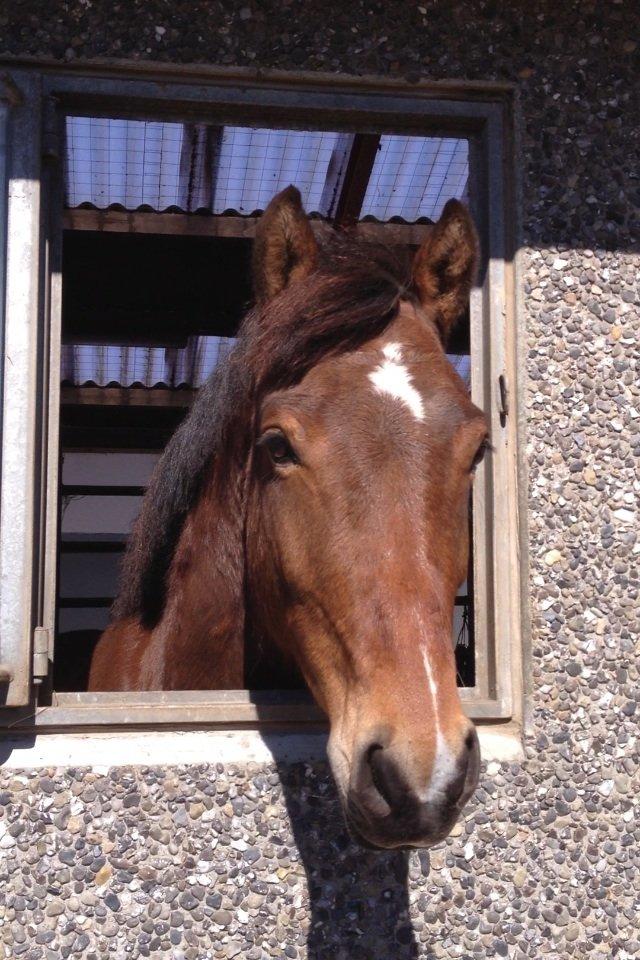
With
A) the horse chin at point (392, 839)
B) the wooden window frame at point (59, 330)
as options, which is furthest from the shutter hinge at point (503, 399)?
the horse chin at point (392, 839)

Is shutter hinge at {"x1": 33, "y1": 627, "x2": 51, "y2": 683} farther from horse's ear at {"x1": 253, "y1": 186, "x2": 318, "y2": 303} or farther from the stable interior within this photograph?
horse's ear at {"x1": 253, "y1": 186, "x2": 318, "y2": 303}

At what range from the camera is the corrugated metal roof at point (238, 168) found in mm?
3674

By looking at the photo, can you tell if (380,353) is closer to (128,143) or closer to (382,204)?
(128,143)

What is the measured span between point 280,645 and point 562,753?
0.84m

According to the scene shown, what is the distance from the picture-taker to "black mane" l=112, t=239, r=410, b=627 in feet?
7.39

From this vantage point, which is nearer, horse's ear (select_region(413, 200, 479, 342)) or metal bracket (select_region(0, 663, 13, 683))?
metal bracket (select_region(0, 663, 13, 683))

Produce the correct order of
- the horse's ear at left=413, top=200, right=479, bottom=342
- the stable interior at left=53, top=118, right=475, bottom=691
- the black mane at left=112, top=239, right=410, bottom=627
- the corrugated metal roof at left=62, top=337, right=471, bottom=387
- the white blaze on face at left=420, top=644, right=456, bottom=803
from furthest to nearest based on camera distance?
the corrugated metal roof at left=62, top=337, right=471, bottom=387 < the stable interior at left=53, top=118, right=475, bottom=691 < the horse's ear at left=413, top=200, right=479, bottom=342 < the black mane at left=112, top=239, right=410, bottom=627 < the white blaze on face at left=420, top=644, right=456, bottom=803

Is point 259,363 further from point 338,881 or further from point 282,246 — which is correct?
point 338,881

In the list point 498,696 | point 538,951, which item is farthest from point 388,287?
point 538,951

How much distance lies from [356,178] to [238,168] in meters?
0.51

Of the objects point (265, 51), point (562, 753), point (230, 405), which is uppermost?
point (265, 51)

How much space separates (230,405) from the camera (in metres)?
2.75

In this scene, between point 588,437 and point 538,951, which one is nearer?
point 538,951

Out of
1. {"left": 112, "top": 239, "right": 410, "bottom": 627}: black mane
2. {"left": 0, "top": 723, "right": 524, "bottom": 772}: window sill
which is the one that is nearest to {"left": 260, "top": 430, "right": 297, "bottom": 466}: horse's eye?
{"left": 112, "top": 239, "right": 410, "bottom": 627}: black mane
